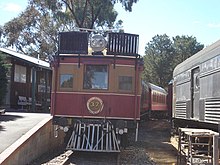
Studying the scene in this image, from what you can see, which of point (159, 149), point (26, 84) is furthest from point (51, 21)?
point (159, 149)

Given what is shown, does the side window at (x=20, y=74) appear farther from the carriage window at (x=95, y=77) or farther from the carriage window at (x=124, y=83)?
the carriage window at (x=124, y=83)

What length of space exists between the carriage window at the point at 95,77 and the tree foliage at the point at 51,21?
2262 cm

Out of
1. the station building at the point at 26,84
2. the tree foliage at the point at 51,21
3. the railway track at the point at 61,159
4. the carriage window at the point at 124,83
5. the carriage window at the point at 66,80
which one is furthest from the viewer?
the tree foliage at the point at 51,21

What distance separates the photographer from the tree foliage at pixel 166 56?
198 feet

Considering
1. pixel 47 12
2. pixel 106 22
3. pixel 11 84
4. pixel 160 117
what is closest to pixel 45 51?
pixel 47 12

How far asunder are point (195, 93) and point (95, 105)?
3304mm

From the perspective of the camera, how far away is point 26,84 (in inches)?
1069

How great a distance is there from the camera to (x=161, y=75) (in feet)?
198

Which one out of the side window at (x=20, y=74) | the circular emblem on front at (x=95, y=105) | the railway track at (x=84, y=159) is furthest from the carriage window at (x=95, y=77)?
the side window at (x=20, y=74)

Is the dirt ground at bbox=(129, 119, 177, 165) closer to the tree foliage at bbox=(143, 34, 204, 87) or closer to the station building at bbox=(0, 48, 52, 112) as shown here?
the station building at bbox=(0, 48, 52, 112)

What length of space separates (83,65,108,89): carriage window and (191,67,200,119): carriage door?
2937 millimetres

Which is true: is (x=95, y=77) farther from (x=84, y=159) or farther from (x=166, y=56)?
(x=166, y=56)

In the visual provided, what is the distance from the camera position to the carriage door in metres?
12.5

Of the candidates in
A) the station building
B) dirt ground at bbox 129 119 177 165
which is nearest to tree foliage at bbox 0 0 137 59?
the station building
